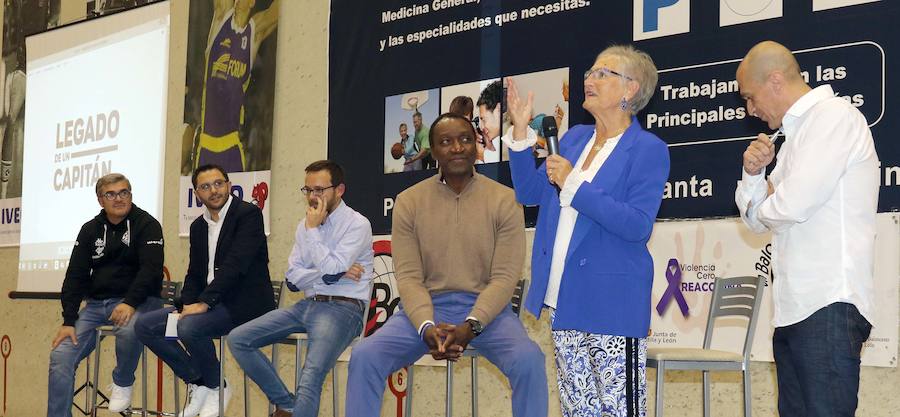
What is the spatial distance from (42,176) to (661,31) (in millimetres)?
5902

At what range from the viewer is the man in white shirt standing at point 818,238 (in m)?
2.26

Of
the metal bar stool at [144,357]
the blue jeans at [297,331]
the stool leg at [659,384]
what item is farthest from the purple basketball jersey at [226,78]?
the stool leg at [659,384]

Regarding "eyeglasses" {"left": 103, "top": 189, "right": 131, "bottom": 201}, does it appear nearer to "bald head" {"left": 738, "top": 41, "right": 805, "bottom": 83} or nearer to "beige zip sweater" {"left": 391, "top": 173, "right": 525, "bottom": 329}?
"beige zip sweater" {"left": 391, "top": 173, "right": 525, "bottom": 329}

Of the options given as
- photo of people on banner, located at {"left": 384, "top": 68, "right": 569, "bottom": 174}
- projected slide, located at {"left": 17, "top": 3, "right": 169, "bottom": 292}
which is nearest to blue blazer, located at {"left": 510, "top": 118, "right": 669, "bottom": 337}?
photo of people on banner, located at {"left": 384, "top": 68, "right": 569, "bottom": 174}

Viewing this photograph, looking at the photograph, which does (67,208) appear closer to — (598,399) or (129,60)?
(129,60)

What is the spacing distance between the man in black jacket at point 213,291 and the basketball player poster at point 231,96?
1108 mm

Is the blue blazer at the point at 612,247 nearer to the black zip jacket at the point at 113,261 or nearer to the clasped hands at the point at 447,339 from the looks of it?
the clasped hands at the point at 447,339

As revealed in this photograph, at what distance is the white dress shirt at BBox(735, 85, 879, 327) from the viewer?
7.50 feet

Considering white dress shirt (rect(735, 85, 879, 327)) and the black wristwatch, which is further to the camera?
the black wristwatch

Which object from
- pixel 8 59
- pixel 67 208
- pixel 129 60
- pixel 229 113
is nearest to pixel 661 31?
pixel 229 113

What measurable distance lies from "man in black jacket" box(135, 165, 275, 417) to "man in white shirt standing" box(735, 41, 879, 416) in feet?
10.4

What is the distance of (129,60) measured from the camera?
749cm

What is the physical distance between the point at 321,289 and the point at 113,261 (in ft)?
5.68

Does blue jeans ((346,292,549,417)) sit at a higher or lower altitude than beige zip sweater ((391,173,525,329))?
lower
